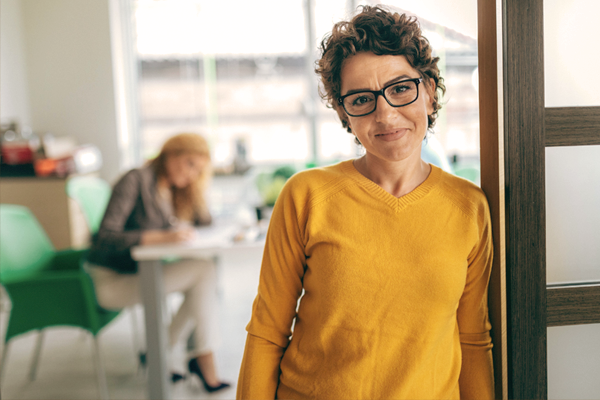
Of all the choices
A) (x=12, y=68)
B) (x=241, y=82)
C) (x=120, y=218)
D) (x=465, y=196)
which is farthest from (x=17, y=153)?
(x=465, y=196)

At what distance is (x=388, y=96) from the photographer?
93 centimetres

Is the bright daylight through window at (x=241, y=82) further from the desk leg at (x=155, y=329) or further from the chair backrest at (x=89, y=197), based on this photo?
the desk leg at (x=155, y=329)

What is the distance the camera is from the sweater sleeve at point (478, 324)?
0.97 m

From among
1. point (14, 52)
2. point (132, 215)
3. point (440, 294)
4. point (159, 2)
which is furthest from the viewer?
point (159, 2)

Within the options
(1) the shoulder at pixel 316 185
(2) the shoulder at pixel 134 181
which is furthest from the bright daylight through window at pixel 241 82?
(1) the shoulder at pixel 316 185

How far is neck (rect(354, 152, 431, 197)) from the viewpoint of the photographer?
38.6 inches

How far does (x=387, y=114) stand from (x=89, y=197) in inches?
106

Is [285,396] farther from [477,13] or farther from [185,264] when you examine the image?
[185,264]

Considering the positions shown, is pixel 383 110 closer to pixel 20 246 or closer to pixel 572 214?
pixel 572 214

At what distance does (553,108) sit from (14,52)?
A: 4.70 meters

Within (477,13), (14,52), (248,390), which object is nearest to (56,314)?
(248,390)

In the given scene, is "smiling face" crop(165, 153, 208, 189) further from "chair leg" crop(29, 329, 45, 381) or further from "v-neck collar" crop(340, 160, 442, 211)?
"v-neck collar" crop(340, 160, 442, 211)

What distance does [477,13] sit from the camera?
101 cm

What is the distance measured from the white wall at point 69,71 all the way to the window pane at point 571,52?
4223mm
